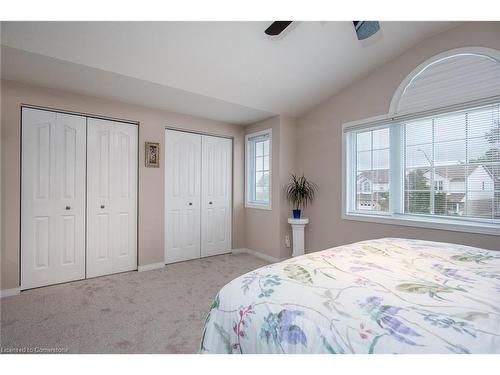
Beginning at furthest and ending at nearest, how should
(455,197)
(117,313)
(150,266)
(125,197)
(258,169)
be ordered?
(258,169) → (150,266) → (125,197) → (455,197) → (117,313)

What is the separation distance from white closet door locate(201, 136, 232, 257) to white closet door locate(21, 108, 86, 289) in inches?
64.9

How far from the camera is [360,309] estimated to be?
809 millimetres

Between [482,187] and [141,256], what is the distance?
3.87 meters

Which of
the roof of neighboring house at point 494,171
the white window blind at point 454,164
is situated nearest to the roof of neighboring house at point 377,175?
the white window blind at point 454,164

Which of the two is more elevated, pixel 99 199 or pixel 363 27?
pixel 363 27

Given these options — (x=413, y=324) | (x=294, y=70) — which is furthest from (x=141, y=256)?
(x=413, y=324)

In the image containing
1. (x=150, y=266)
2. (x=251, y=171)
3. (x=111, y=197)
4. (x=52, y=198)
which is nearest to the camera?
(x=52, y=198)

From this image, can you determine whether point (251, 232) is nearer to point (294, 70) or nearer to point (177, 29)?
point (294, 70)

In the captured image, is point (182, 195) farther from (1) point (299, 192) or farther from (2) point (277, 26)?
(2) point (277, 26)

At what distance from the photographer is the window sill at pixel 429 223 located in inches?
88.0

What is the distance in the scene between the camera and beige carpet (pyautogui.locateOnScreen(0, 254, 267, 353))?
1823mm

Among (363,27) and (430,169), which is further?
(430,169)

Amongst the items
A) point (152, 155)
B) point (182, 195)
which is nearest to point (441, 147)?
point (182, 195)

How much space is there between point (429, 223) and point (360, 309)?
2.27 metres
